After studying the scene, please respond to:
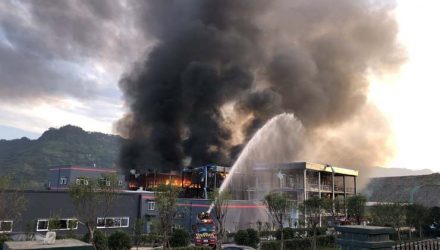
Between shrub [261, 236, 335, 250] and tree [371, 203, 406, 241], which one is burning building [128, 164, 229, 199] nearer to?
shrub [261, 236, 335, 250]

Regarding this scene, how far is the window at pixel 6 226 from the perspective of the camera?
26103mm

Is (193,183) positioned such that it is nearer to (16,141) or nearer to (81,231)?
(81,231)

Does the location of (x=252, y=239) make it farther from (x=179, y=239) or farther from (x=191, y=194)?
(x=191, y=194)

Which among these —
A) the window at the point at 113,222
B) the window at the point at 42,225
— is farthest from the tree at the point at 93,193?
the window at the point at 113,222

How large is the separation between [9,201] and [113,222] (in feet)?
34.1

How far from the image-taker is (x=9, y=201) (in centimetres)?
2625

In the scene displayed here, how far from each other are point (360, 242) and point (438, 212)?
38068mm

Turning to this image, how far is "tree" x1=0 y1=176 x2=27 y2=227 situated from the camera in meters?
24.8

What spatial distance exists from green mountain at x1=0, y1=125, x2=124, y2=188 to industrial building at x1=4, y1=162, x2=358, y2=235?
32.8m

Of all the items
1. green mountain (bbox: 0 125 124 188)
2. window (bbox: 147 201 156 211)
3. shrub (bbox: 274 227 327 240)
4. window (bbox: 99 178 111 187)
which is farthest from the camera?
green mountain (bbox: 0 125 124 188)

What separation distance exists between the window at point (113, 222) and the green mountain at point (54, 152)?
48.7 meters

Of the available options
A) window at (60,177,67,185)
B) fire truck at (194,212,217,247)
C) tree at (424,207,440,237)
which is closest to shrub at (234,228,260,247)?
fire truck at (194,212,217,247)

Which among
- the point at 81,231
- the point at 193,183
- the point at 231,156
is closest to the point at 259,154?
the point at 193,183

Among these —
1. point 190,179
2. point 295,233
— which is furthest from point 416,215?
point 190,179
